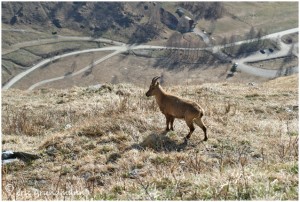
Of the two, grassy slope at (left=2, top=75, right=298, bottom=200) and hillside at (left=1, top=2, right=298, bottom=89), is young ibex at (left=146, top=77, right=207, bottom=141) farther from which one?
hillside at (left=1, top=2, right=298, bottom=89)

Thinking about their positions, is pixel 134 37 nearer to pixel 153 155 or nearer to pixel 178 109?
pixel 178 109

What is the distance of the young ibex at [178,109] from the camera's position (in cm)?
1174

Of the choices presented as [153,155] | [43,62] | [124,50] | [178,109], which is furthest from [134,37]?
[153,155]

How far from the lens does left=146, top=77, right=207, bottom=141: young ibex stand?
38.5ft

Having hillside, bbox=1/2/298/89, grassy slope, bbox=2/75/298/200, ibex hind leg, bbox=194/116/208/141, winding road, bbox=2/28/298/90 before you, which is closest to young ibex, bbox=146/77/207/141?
ibex hind leg, bbox=194/116/208/141

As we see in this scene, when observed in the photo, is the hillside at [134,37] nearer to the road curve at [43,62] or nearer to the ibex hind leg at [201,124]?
the road curve at [43,62]

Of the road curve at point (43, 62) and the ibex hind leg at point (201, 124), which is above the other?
the ibex hind leg at point (201, 124)

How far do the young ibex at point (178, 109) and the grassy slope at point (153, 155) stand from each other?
0.37 metres

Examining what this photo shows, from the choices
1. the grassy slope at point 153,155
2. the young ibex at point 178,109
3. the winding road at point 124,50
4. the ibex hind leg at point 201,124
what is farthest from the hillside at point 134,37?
the ibex hind leg at point 201,124

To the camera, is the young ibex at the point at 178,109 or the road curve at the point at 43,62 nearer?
Result: the young ibex at the point at 178,109

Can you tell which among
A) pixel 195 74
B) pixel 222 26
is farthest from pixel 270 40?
pixel 195 74

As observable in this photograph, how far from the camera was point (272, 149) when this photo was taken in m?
11.1

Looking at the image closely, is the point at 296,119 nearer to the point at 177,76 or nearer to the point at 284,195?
the point at 284,195

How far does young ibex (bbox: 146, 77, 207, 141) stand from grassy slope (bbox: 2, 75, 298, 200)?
0.37 metres
